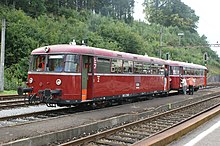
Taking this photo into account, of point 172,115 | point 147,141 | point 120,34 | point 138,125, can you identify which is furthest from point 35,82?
point 120,34

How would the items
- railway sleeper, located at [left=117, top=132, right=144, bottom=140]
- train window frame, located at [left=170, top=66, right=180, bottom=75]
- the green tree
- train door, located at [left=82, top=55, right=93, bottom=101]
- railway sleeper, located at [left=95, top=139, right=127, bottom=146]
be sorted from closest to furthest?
railway sleeper, located at [left=95, top=139, right=127, bottom=146]
railway sleeper, located at [left=117, top=132, right=144, bottom=140]
train door, located at [left=82, top=55, right=93, bottom=101]
train window frame, located at [left=170, top=66, right=180, bottom=75]
the green tree

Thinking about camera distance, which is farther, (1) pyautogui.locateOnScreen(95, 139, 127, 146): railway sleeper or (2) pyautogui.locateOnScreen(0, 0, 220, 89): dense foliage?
(2) pyautogui.locateOnScreen(0, 0, 220, 89): dense foliage

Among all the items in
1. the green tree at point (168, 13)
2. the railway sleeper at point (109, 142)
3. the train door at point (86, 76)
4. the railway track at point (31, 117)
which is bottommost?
the railway sleeper at point (109, 142)

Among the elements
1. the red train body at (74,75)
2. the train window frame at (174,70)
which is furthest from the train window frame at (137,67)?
the train window frame at (174,70)

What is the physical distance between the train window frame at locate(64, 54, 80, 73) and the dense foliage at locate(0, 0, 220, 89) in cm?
1546

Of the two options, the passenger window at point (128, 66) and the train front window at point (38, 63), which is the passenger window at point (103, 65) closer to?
the passenger window at point (128, 66)

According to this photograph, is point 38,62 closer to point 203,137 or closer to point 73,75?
point 73,75

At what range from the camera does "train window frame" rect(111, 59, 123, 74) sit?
16.5 m

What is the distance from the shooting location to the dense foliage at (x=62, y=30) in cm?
3334

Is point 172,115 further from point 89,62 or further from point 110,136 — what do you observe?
point 110,136

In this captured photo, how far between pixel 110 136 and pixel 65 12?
5275 centimetres

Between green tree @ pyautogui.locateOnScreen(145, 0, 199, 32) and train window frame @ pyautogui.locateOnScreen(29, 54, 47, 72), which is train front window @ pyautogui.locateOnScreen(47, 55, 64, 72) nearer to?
train window frame @ pyautogui.locateOnScreen(29, 54, 47, 72)

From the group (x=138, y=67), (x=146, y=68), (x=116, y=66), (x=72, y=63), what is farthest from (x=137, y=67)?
(x=72, y=63)

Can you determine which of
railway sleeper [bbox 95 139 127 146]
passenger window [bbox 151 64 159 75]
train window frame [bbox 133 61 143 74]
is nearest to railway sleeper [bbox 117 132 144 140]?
railway sleeper [bbox 95 139 127 146]
